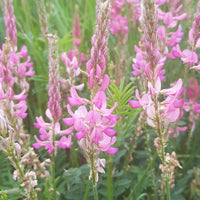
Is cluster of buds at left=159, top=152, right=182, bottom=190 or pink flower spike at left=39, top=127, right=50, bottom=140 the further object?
pink flower spike at left=39, top=127, right=50, bottom=140

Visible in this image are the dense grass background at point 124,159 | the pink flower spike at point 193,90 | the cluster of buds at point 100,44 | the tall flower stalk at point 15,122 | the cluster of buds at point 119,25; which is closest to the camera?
the cluster of buds at point 100,44

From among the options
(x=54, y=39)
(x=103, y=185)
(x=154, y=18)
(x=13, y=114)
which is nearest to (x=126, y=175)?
(x=103, y=185)

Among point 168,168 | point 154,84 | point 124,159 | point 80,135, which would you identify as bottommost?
point 124,159

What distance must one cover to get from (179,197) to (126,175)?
397 millimetres

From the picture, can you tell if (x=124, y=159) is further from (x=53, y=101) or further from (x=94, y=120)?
(x=94, y=120)

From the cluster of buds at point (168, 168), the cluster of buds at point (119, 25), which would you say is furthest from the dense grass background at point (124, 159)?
the cluster of buds at point (168, 168)

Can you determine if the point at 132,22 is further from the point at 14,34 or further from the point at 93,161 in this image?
the point at 93,161

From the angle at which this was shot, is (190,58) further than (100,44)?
Yes

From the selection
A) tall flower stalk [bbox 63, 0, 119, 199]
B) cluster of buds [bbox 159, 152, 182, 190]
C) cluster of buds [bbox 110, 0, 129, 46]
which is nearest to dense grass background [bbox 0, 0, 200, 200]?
cluster of buds [bbox 110, 0, 129, 46]

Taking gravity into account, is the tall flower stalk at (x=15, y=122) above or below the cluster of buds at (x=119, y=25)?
below

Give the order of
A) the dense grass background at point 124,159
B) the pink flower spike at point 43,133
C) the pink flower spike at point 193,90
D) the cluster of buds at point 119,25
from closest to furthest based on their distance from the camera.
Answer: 1. the pink flower spike at point 43,133
2. the dense grass background at point 124,159
3. the pink flower spike at point 193,90
4. the cluster of buds at point 119,25

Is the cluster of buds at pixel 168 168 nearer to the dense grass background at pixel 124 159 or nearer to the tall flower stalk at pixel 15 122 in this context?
the dense grass background at pixel 124 159

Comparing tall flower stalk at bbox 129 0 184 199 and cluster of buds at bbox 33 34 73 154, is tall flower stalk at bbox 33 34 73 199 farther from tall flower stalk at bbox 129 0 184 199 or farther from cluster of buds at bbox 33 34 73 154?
tall flower stalk at bbox 129 0 184 199

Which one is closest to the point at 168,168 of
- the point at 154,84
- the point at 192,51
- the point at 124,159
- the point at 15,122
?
the point at 154,84
